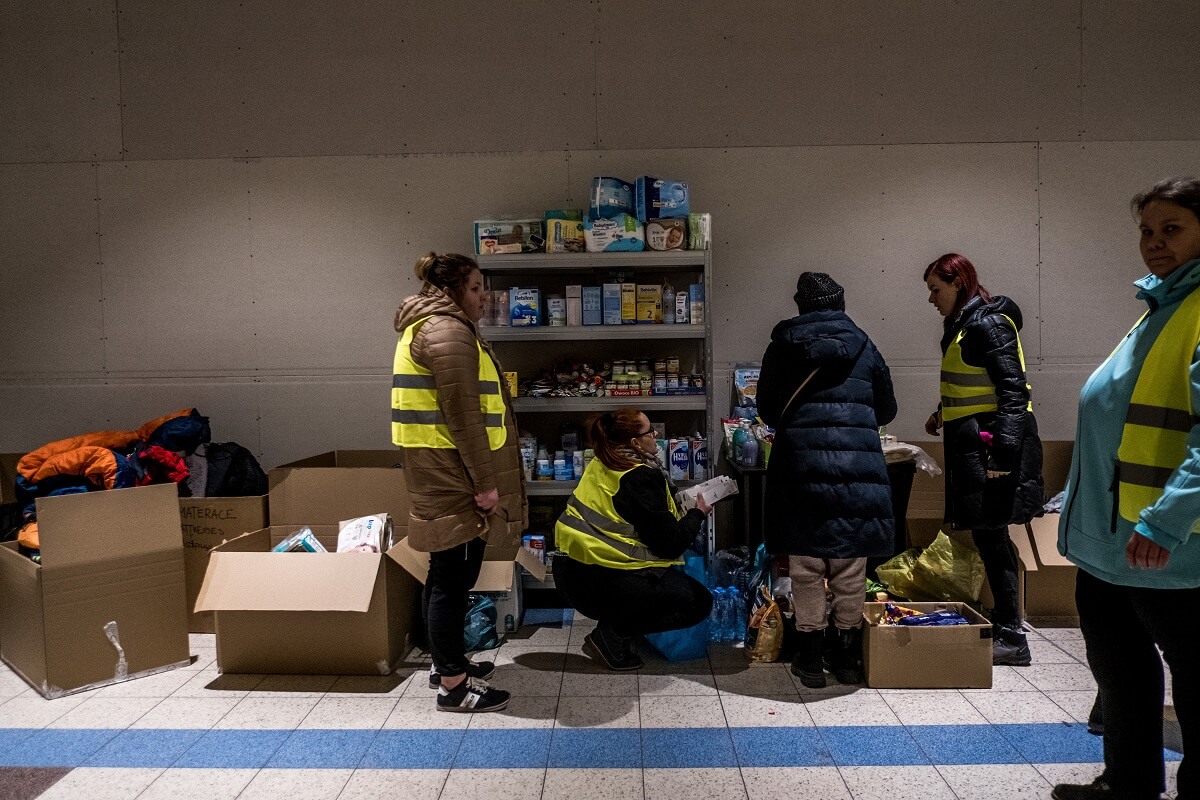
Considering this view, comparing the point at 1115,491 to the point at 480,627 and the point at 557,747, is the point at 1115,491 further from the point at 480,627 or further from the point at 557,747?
the point at 480,627

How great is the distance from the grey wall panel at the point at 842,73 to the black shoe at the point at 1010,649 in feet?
8.78

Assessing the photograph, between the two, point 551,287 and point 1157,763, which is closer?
point 1157,763

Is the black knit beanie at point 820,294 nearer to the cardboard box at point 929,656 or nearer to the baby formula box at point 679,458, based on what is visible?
the baby formula box at point 679,458

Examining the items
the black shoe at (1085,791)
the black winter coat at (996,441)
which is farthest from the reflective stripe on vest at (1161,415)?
the black winter coat at (996,441)

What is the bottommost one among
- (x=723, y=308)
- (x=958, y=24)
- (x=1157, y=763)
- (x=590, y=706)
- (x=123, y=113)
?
(x=590, y=706)

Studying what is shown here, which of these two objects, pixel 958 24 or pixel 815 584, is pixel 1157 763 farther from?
pixel 958 24

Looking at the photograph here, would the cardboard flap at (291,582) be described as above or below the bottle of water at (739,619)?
above

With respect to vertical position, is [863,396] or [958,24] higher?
[958,24]

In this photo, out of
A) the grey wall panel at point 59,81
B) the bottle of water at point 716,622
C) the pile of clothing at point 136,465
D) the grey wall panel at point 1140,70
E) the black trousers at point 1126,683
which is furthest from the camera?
the grey wall panel at point 59,81

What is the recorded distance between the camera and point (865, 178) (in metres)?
4.44

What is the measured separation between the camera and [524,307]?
4.00 metres

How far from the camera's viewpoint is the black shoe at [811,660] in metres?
3.12

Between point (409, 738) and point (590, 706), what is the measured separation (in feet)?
2.22

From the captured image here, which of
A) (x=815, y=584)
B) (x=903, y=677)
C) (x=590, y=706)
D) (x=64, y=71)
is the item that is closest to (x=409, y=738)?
(x=590, y=706)
